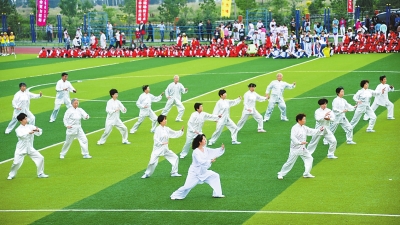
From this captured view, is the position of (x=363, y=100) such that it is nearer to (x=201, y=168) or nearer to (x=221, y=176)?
(x=221, y=176)

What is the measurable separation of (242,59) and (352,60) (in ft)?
31.7

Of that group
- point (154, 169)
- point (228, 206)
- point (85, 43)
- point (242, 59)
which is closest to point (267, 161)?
point (154, 169)

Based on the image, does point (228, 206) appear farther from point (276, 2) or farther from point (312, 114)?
point (276, 2)

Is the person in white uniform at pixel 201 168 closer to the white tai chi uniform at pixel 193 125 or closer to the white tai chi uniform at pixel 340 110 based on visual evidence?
the white tai chi uniform at pixel 193 125

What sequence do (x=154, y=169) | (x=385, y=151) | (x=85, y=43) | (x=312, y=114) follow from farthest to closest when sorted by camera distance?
1. (x=85, y=43)
2. (x=312, y=114)
3. (x=385, y=151)
4. (x=154, y=169)

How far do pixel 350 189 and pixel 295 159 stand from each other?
1.86m

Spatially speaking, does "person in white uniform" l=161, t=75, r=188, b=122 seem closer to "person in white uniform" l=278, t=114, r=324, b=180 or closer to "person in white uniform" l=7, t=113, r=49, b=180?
"person in white uniform" l=7, t=113, r=49, b=180

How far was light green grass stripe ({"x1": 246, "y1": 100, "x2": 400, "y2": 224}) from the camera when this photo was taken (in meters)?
16.6

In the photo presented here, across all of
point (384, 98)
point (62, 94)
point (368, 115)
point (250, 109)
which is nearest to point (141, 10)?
point (62, 94)

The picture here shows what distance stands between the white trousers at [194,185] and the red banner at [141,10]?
5323 centimetres

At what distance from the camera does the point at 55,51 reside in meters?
66.7

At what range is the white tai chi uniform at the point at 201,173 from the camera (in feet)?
59.6

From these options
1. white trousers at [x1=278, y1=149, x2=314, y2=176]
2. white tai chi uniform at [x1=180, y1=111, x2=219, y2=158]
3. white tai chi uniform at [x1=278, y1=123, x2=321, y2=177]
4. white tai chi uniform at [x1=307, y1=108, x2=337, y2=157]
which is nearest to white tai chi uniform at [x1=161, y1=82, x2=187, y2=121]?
white tai chi uniform at [x1=180, y1=111, x2=219, y2=158]

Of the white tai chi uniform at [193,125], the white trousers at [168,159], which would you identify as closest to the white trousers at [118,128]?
the white tai chi uniform at [193,125]
